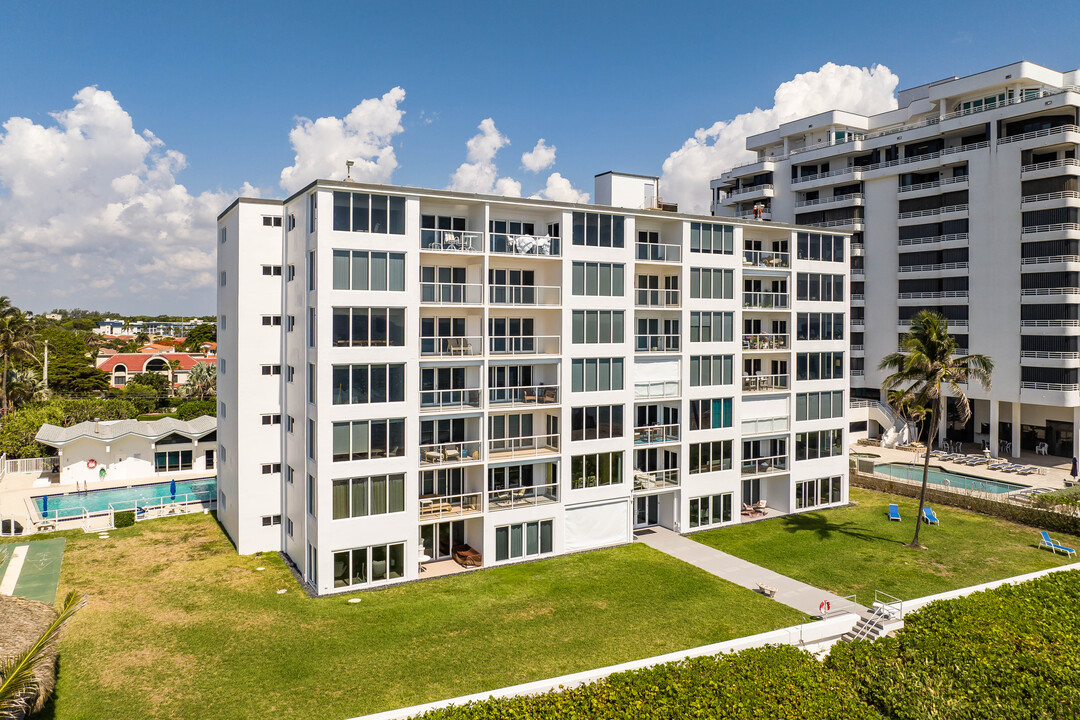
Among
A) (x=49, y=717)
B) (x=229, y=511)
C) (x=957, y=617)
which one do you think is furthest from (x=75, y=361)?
(x=957, y=617)

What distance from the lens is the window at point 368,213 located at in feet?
81.6

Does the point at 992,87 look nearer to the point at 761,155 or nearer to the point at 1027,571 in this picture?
the point at 761,155

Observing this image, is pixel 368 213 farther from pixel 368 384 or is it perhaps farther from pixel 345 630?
pixel 345 630

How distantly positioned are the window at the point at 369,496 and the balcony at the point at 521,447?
4.15 metres

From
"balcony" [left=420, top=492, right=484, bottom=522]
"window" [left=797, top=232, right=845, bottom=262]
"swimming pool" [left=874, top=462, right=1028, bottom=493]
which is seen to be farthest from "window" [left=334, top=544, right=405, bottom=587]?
"swimming pool" [left=874, top=462, right=1028, bottom=493]

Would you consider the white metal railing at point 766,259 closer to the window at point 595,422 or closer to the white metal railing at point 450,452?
the window at point 595,422

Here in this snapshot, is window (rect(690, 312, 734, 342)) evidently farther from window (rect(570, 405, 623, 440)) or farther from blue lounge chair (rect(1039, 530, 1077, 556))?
blue lounge chair (rect(1039, 530, 1077, 556))

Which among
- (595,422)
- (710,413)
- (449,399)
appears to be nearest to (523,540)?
(595,422)

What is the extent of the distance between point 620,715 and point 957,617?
40.3ft

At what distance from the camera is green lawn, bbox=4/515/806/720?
60.3ft

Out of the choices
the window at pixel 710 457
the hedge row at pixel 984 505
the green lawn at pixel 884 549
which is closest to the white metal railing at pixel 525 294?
the window at pixel 710 457

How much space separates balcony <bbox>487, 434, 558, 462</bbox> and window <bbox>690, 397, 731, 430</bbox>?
7.73 metres

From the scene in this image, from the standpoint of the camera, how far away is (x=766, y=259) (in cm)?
3597

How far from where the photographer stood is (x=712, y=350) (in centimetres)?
3384
